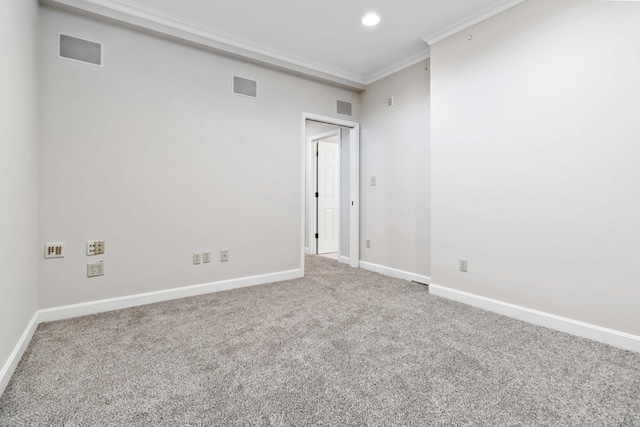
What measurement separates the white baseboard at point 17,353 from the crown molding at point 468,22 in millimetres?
4074

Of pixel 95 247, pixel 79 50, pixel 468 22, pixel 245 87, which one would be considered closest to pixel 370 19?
pixel 468 22

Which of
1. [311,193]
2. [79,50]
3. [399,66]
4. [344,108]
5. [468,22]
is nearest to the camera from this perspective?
[79,50]

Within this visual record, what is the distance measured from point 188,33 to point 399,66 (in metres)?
2.40

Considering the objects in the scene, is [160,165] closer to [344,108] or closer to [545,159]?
[344,108]

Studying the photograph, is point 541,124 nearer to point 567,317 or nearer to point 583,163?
point 583,163

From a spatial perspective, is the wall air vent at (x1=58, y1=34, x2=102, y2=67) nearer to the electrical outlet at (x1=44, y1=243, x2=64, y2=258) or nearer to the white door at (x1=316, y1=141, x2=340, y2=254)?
the electrical outlet at (x1=44, y1=243, x2=64, y2=258)

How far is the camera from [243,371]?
68.3 inches

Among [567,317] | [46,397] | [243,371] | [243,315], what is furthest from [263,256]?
[567,317]

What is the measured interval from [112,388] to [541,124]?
10.9ft

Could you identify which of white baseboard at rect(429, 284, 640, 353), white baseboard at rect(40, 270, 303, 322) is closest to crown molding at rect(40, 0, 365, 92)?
white baseboard at rect(40, 270, 303, 322)

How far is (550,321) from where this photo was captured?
237 cm

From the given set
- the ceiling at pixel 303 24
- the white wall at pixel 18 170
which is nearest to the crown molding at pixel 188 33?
the ceiling at pixel 303 24

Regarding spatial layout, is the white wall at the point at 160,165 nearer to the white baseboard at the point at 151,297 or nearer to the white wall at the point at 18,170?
the white baseboard at the point at 151,297

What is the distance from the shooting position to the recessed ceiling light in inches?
→ 110
